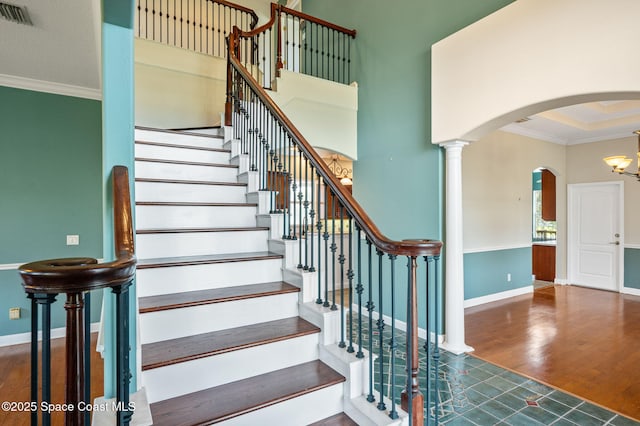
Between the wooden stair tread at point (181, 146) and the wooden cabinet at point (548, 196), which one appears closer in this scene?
the wooden stair tread at point (181, 146)

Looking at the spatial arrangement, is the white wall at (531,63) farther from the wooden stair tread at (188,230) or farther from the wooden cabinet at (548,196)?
the wooden cabinet at (548,196)

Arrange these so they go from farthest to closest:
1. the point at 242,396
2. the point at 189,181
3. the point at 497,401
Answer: the point at 189,181 → the point at 497,401 → the point at 242,396

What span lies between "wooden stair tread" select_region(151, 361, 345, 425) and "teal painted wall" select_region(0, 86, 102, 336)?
330 cm

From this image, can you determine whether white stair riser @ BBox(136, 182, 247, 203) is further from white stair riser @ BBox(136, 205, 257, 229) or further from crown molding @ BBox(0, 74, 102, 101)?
crown molding @ BBox(0, 74, 102, 101)

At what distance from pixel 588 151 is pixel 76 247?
8899 millimetres

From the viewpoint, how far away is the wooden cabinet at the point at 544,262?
23.8 feet

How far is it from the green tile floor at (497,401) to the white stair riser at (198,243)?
1.13 metres

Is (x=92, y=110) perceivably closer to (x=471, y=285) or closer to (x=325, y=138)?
(x=325, y=138)

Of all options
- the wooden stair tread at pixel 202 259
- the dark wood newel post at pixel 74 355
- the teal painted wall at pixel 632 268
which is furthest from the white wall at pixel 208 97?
the teal painted wall at pixel 632 268

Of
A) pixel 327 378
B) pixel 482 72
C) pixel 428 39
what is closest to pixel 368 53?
pixel 428 39

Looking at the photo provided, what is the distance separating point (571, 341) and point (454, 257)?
5.68ft

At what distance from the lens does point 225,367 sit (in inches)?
73.1

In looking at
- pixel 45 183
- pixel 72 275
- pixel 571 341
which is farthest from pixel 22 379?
pixel 571 341

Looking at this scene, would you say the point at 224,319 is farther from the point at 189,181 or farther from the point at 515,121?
the point at 515,121
